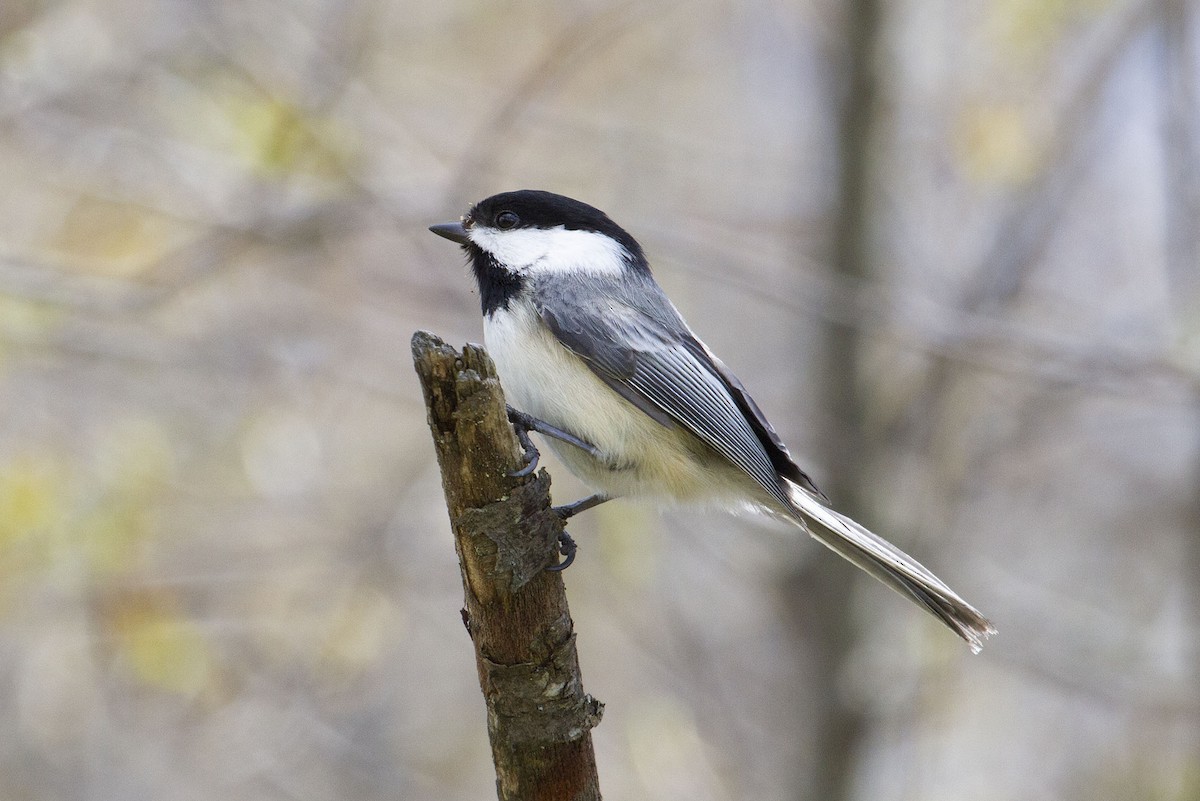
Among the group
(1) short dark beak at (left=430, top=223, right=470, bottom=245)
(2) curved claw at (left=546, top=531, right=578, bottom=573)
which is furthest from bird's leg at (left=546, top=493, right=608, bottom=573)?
(1) short dark beak at (left=430, top=223, right=470, bottom=245)

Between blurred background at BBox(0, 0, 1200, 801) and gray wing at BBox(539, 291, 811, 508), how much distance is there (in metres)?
1.29

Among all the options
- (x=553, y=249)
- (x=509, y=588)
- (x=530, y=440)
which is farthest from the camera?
(x=553, y=249)

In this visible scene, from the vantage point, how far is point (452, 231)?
10.0 feet

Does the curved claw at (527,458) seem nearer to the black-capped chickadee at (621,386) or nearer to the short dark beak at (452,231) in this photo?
the black-capped chickadee at (621,386)

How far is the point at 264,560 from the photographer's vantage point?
5441 millimetres

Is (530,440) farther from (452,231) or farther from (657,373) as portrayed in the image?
(452,231)

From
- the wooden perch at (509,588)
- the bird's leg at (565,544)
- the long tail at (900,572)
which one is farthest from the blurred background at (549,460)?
the wooden perch at (509,588)

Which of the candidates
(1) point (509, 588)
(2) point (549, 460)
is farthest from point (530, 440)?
(2) point (549, 460)

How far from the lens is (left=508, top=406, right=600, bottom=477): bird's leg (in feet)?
7.06

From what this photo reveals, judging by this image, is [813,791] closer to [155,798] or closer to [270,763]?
[270,763]

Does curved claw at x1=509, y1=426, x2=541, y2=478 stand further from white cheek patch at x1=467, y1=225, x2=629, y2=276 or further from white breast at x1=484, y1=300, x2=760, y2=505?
white cheek patch at x1=467, y1=225, x2=629, y2=276

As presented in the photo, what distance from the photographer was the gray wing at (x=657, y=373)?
2.79m

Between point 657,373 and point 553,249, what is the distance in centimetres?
→ 46

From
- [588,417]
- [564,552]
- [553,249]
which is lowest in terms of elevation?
[564,552]
